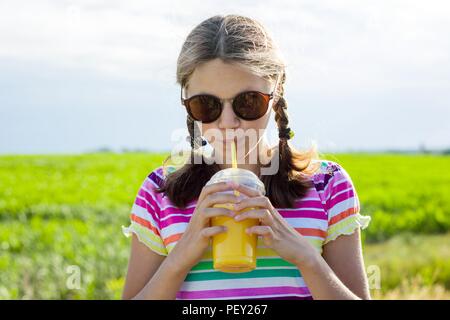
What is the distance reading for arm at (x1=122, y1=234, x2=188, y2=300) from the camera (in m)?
2.17

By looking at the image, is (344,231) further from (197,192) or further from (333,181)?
(197,192)

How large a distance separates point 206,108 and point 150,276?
2.14ft

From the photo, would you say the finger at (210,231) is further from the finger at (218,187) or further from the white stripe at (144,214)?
the white stripe at (144,214)

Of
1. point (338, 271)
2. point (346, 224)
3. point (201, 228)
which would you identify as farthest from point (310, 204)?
point (201, 228)

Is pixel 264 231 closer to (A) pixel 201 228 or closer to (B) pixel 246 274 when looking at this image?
(A) pixel 201 228

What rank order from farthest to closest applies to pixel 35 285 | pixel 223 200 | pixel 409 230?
pixel 409 230
pixel 35 285
pixel 223 200

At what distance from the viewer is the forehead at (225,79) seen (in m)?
2.26

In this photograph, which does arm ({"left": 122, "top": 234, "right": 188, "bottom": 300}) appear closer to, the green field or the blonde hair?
the blonde hair

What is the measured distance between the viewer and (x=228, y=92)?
88.9 inches

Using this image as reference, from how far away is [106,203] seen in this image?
35.6 ft

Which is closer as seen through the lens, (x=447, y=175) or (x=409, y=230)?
(x=409, y=230)
